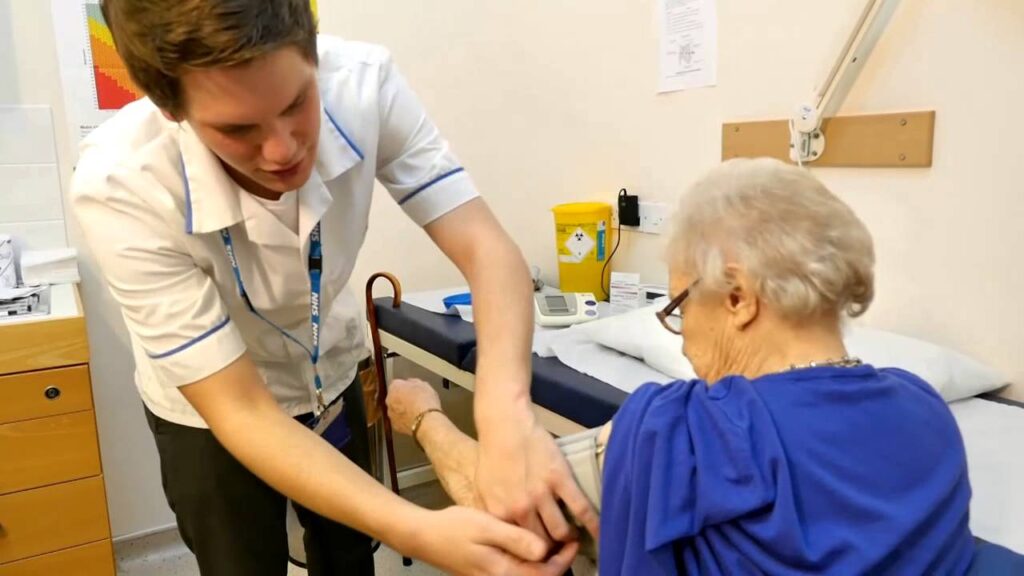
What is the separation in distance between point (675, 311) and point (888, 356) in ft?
2.60

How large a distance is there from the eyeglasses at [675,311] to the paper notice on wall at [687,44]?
128cm

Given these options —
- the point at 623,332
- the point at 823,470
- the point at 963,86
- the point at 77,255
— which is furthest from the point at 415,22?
the point at 823,470

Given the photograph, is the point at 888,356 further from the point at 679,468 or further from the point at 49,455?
the point at 49,455

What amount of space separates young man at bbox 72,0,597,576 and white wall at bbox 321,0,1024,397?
1.04 meters

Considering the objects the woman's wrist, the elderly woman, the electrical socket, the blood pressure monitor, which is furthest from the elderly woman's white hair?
the electrical socket

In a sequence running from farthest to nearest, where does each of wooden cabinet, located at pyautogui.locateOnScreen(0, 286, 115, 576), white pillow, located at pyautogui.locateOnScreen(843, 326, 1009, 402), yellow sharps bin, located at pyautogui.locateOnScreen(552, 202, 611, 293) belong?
1. yellow sharps bin, located at pyautogui.locateOnScreen(552, 202, 611, 293)
2. wooden cabinet, located at pyautogui.locateOnScreen(0, 286, 115, 576)
3. white pillow, located at pyautogui.locateOnScreen(843, 326, 1009, 402)

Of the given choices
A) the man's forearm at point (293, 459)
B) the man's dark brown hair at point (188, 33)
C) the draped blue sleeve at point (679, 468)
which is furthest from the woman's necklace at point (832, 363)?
the man's dark brown hair at point (188, 33)

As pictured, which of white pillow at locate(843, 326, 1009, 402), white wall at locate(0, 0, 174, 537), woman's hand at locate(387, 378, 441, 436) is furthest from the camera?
white wall at locate(0, 0, 174, 537)

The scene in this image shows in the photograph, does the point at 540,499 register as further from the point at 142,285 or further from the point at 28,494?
the point at 28,494

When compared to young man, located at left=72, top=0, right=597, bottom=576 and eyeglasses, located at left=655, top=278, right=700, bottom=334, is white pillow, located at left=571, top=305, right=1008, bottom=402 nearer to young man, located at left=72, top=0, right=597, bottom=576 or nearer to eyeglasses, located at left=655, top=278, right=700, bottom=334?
eyeglasses, located at left=655, top=278, right=700, bottom=334

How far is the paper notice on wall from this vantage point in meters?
2.15

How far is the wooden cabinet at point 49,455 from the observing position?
1.86 meters

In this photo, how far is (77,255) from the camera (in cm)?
241

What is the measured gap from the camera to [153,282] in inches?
40.0
